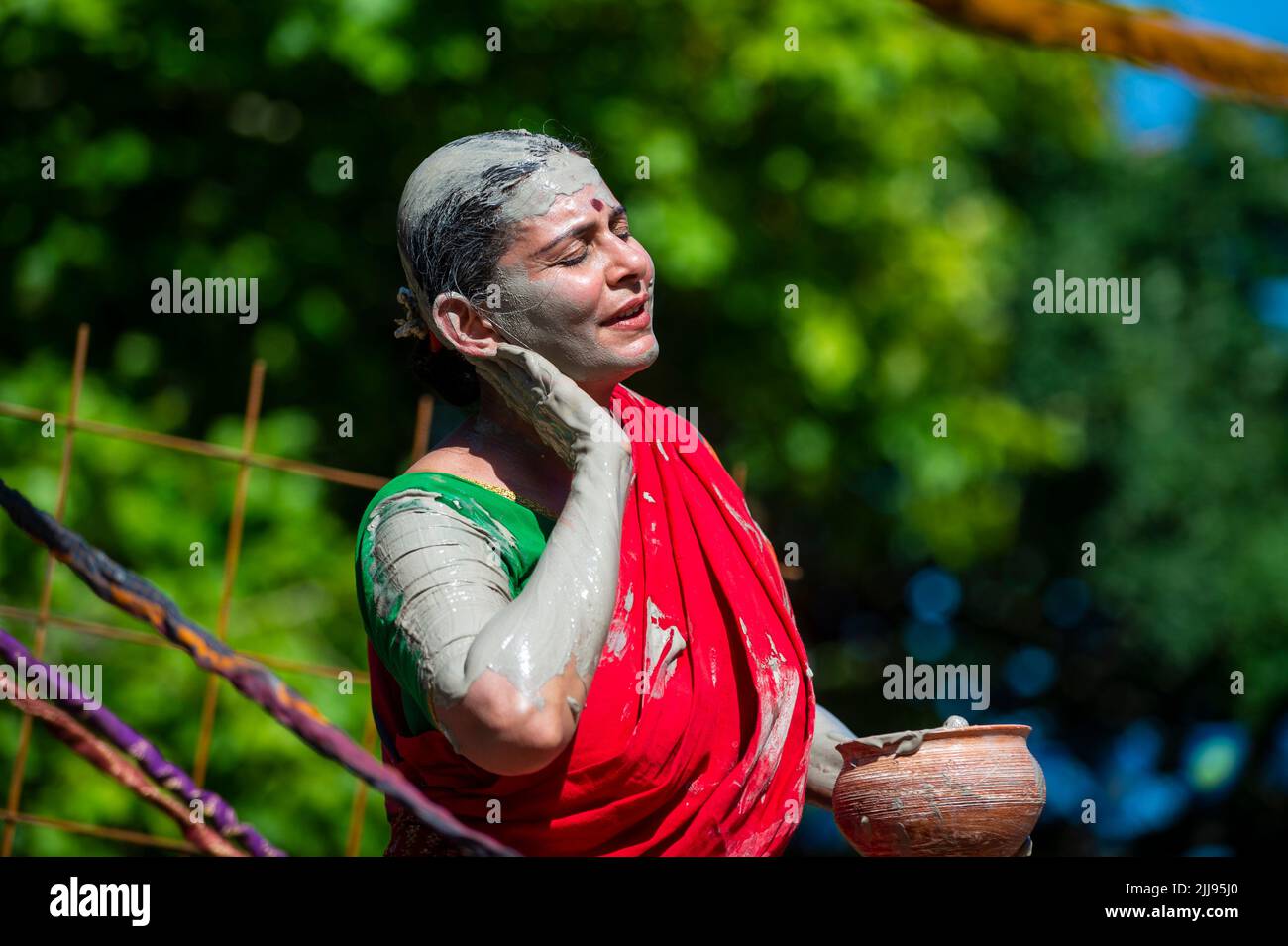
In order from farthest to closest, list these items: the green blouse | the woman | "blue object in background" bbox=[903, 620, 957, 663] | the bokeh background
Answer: "blue object in background" bbox=[903, 620, 957, 663] → the bokeh background → the green blouse → the woman

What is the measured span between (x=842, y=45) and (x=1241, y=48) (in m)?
3.09

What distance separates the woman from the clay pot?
0.55 feet

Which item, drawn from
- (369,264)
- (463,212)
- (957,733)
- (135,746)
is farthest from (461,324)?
(369,264)

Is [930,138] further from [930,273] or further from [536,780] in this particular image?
[536,780]

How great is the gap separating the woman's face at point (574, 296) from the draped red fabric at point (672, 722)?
0.27 meters

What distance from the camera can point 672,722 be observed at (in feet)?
8.64

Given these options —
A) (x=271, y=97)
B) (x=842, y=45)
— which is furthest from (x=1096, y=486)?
(x=271, y=97)

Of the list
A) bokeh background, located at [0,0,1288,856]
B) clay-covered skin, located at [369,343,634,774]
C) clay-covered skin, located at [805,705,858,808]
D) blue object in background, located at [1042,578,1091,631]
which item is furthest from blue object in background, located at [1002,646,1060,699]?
clay-covered skin, located at [369,343,634,774]

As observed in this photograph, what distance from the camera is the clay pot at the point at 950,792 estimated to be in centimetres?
264

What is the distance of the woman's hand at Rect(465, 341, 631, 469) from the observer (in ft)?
8.47

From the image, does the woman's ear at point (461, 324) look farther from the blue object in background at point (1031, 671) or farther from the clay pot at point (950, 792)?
the blue object in background at point (1031, 671)

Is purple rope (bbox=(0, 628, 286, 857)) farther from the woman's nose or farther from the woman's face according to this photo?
the woman's nose

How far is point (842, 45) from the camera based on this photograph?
695 centimetres

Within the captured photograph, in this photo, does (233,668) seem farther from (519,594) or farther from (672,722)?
(672,722)
